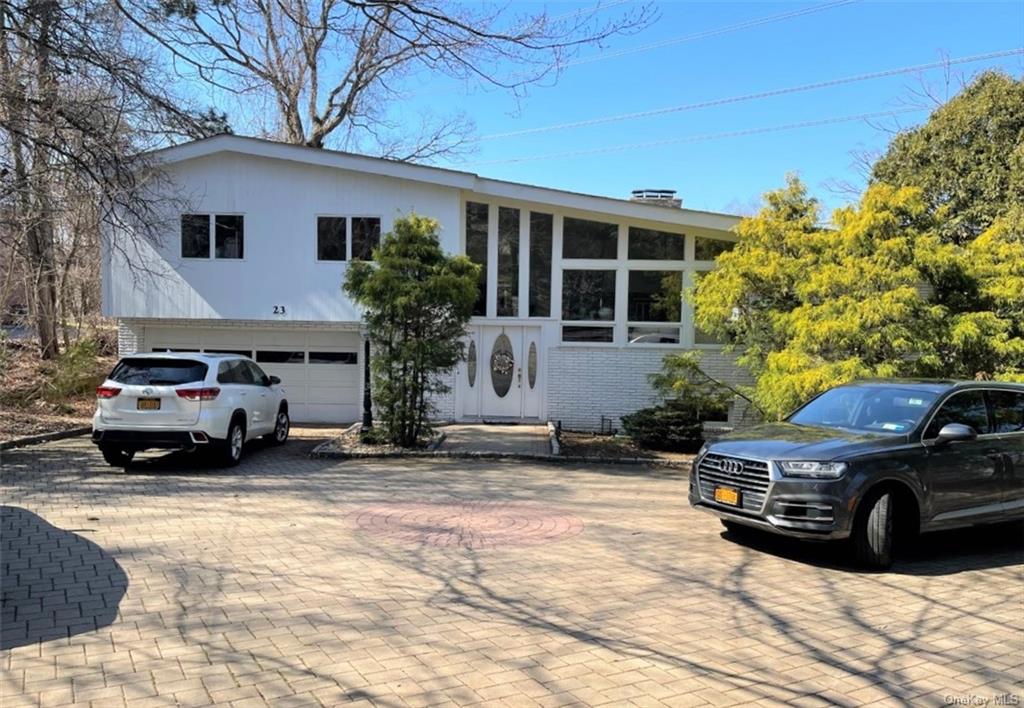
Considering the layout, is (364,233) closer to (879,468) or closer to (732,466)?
(732,466)

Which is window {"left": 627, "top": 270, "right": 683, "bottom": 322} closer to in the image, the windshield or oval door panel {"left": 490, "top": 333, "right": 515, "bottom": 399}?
oval door panel {"left": 490, "top": 333, "right": 515, "bottom": 399}

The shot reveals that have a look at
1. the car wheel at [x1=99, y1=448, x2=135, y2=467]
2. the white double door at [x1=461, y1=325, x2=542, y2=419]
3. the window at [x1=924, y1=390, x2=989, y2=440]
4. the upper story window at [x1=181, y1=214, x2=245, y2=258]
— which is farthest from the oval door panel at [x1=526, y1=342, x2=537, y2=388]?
the window at [x1=924, y1=390, x2=989, y2=440]

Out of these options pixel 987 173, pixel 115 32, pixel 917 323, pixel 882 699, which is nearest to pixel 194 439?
pixel 115 32

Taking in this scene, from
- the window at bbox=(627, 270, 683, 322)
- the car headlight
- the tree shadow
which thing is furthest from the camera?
the window at bbox=(627, 270, 683, 322)

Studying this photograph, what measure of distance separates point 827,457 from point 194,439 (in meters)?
8.05

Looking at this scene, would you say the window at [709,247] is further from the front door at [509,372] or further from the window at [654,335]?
the front door at [509,372]

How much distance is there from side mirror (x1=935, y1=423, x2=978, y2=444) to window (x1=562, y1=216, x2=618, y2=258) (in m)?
9.71

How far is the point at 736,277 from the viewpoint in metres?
12.1

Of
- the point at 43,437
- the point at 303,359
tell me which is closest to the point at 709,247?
the point at 303,359

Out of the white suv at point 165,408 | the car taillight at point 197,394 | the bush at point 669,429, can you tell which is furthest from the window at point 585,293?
the car taillight at point 197,394

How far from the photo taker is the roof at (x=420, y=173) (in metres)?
15.1

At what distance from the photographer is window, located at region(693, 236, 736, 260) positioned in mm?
15547

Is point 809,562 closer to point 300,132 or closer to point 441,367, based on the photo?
point 441,367

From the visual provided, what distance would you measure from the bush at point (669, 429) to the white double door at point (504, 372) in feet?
9.44
